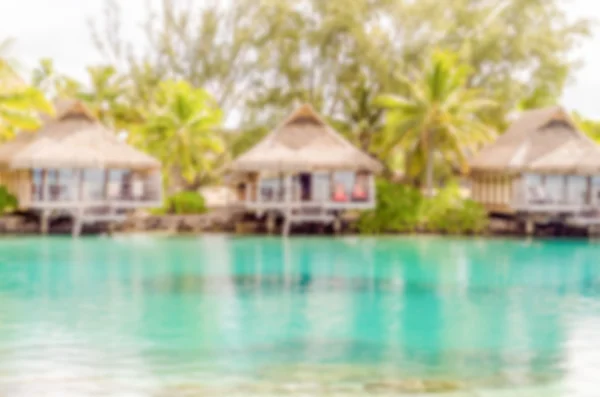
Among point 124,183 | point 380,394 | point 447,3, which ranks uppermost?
point 447,3

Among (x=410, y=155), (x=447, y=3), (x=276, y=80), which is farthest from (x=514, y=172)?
(x=276, y=80)

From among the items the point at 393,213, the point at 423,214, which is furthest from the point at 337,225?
the point at 423,214

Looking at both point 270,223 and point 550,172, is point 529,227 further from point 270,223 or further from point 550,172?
point 270,223

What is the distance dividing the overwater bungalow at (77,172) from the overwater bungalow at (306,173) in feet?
12.5

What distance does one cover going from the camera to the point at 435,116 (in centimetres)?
3916

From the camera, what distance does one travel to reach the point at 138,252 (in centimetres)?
3183

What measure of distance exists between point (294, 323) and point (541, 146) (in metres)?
23.7

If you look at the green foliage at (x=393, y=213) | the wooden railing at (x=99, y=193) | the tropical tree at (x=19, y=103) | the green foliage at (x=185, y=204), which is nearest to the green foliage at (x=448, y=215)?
the green foliage at (x=393, y=213)

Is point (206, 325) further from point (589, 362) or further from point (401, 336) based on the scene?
point (589, 362)

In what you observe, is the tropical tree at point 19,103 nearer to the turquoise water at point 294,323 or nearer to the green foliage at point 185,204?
the turquoise water at point 294,323

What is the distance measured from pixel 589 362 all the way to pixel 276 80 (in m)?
33.5

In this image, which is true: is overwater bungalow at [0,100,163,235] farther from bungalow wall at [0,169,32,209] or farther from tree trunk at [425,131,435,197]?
tree trunk at [425,131,435,197]

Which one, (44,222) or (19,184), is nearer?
(44,222)

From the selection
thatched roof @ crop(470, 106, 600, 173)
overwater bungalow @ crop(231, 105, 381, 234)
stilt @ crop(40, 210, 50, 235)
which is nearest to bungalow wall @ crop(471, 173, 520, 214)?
thatched roof @ crop(470, 106, 600, 173)
